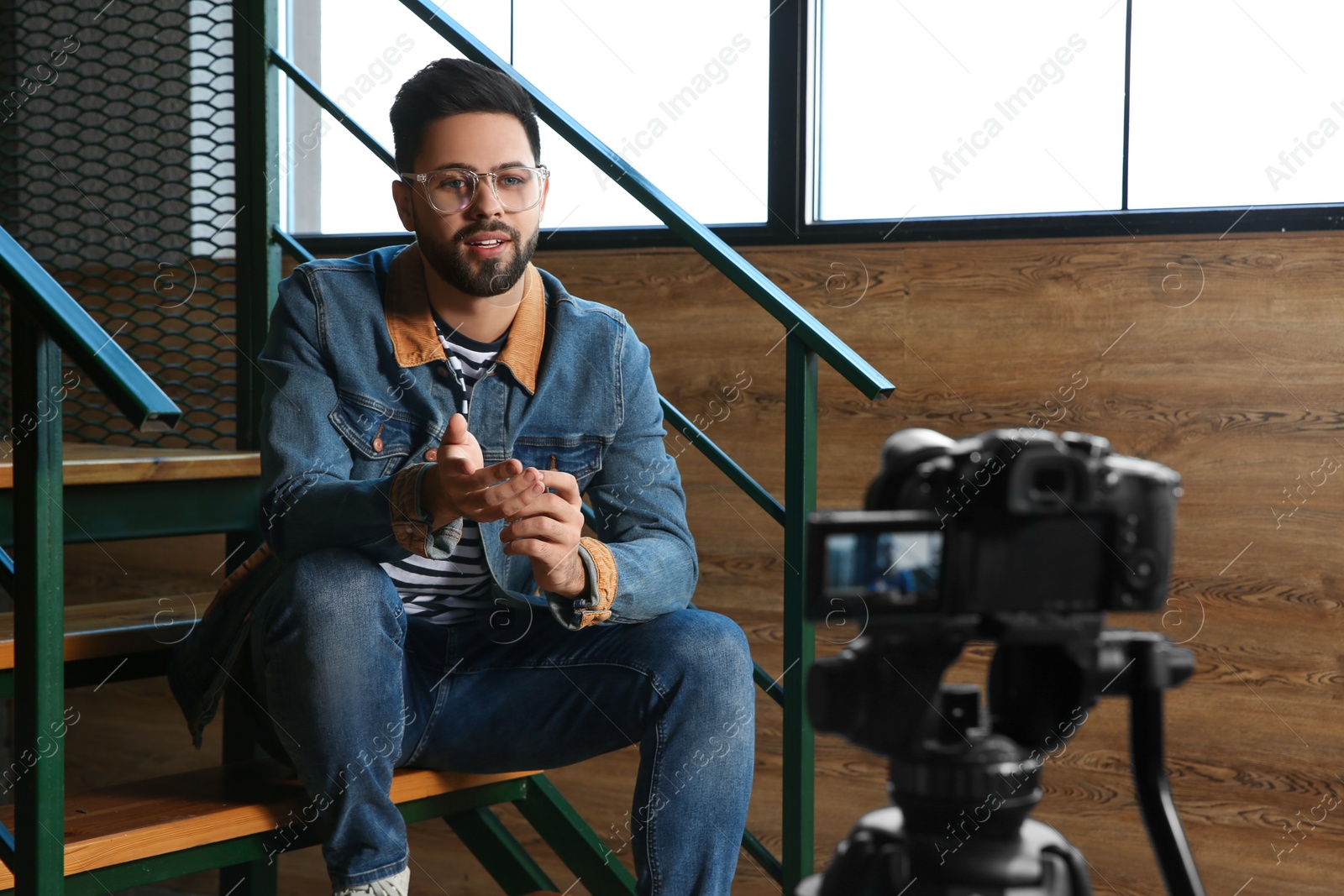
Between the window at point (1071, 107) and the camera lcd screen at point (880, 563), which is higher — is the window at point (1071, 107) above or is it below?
above

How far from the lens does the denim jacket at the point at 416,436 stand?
4.23ft

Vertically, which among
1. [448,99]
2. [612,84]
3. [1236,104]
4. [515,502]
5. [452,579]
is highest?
[612,84]

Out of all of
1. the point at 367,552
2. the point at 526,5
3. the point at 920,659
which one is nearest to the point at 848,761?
the point at 367,552

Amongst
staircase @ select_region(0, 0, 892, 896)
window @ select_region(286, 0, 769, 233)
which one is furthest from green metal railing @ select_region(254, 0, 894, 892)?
window @ select_region(286, 0, 769, 233)

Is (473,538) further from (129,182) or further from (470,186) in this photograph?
(129,182)

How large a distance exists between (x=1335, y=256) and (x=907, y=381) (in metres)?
0.68

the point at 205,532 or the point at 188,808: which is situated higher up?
the point at 205,532

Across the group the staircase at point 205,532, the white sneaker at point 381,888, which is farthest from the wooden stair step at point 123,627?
the white sneaker at point 381,888

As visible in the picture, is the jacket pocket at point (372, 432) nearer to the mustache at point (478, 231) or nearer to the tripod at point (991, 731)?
the mustache at point (478, 231)

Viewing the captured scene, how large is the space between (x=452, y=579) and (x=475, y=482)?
32 cm

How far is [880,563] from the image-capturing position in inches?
19.7

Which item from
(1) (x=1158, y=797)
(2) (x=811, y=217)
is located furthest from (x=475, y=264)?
(1) (x=1158, y=797)

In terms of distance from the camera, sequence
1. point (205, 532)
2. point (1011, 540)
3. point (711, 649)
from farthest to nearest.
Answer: point (205, 532) → point (711, 649) → point (1011, 540)

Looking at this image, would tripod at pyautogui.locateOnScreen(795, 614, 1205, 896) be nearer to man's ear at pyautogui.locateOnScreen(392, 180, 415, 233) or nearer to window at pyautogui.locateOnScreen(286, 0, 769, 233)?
man's ear at pyautogui.locateOnScreen(392, 180, 415, 233)
